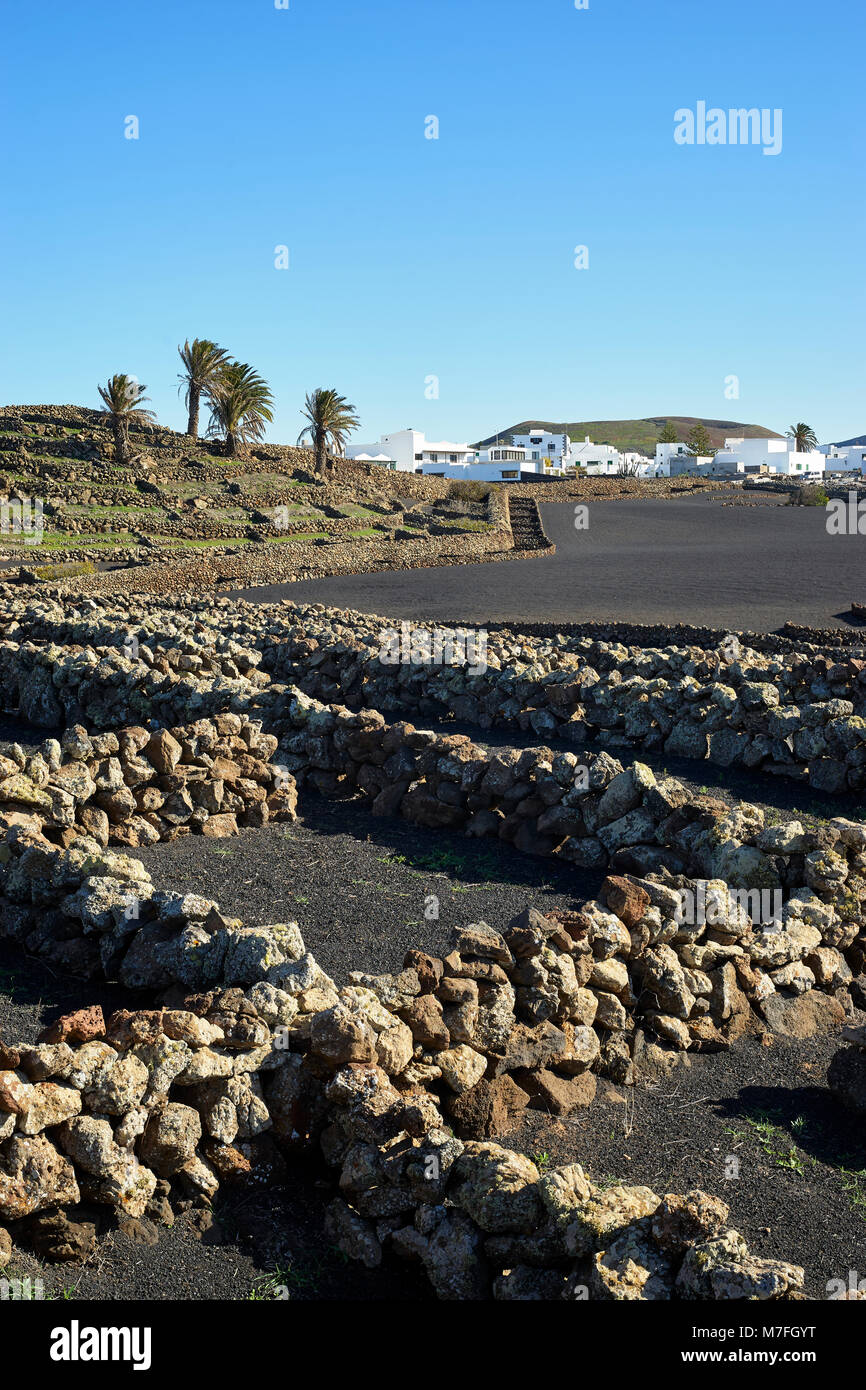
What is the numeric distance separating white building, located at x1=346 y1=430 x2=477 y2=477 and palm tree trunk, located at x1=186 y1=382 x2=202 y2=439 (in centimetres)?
5151

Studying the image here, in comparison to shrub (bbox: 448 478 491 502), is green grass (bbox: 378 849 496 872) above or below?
below

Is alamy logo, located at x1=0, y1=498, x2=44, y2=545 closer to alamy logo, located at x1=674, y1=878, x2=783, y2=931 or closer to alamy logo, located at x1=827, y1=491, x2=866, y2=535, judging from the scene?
alamy logo, located at x1=827, y1=491, x2=866, y2=535

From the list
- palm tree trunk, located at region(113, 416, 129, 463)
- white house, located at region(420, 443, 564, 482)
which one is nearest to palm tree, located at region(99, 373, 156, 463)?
palm tree trunk, located at region(113, 416, 129, 463)

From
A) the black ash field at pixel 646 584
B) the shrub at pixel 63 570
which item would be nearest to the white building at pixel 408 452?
the black ash field at pixel 646 584

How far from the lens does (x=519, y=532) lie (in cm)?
6053

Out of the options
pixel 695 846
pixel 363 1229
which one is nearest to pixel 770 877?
pixel 695 846

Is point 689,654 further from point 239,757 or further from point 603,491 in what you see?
point 603,491

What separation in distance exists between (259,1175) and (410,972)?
1.37 m

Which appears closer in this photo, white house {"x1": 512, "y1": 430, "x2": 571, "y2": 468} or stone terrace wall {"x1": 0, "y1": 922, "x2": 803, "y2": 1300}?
stone terrace wall {"x1": 0, "y1": 922, "x2": 803, "y2": 1300}

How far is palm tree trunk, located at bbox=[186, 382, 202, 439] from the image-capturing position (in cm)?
6794

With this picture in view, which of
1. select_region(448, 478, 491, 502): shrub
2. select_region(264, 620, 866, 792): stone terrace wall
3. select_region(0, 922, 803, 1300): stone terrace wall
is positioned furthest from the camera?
select_region(448, 478, 491, 502): shrub
